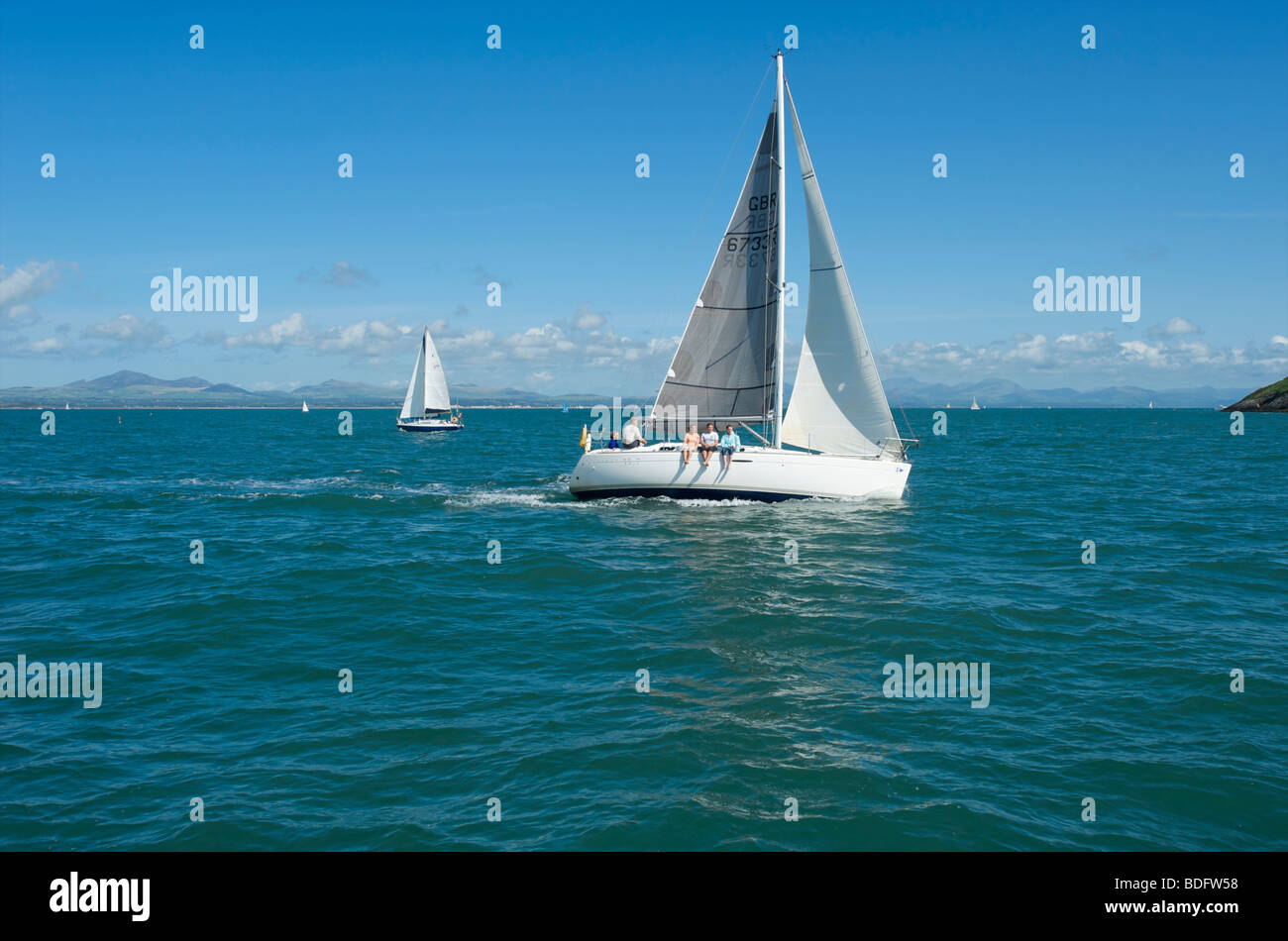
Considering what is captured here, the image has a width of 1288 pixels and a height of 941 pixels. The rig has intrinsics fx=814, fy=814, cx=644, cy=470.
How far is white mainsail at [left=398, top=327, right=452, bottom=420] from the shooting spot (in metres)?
89.6

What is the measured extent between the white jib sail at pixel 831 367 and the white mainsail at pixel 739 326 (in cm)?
118

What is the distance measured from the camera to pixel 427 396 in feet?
304

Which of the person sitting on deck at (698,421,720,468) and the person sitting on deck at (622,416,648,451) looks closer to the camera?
the person sitting on deck at (698,421,720,468)

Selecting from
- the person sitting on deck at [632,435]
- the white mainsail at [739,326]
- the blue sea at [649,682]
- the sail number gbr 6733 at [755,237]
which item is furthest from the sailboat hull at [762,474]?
the sail number gbr 6733 at [755,237]

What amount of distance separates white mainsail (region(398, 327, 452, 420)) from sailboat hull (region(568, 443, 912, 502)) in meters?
64.9

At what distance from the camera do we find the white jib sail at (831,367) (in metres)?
28.8

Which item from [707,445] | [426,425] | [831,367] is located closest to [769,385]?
[831,367]

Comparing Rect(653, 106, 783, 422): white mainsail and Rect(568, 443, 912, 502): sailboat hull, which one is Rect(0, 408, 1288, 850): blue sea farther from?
Rect(653, 106, 783, 422): white mainsail

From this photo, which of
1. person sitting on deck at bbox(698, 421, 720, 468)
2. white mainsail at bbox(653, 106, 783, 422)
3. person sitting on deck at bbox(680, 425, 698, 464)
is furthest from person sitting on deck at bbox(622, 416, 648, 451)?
person sitting on deck at bbox(698, 421, 720, 468)

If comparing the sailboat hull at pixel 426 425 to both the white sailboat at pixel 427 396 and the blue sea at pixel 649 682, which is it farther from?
the blue sea at pixel 649 682

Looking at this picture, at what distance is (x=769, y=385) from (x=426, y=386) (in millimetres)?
68850
